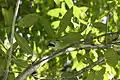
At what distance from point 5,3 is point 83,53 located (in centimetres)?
45

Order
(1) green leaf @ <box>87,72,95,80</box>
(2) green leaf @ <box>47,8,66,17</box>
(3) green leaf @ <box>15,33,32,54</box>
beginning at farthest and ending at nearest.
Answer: (2) green leaf @ <box>47,8,66,17</box> < (1) green leaf @ <box>87,72,95,80</box> < (3) green leaf @ <box>15,33,32,54</box>

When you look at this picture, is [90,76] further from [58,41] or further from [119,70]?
[119,70]

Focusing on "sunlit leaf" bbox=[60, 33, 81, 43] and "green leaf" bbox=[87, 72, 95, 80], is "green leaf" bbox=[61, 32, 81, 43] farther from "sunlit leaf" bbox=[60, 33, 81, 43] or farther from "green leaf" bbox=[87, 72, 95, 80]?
"green leaf" bbox=[87, 72, 95, 80]

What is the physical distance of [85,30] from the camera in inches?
41.6

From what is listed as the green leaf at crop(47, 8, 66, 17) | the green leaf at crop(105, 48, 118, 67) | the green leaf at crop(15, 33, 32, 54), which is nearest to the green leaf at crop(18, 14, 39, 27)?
the green leaf at crop(15, 33, 32, 54)

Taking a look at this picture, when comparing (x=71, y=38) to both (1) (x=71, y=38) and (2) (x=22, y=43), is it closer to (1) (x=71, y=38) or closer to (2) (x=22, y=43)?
(1) (x=71, y=38)

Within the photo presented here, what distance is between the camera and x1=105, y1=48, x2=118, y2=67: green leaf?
82 centimetres

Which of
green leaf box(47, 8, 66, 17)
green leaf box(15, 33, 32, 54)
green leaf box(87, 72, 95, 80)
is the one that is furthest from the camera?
green leaf box(47, 8, 66, 17)

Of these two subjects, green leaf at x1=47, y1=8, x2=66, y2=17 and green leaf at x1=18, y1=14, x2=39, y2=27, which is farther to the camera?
green leaf at x1=47, y1=8, x2=66, y2=17

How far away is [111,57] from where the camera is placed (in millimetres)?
829

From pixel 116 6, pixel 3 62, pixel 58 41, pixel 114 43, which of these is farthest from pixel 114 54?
pixel 116 6

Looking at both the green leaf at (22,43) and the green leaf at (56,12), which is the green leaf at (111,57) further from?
the green leaf at (56,12)

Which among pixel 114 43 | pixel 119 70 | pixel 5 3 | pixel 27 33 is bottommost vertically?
pixel 119 70

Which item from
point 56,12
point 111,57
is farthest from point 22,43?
point 56,12
